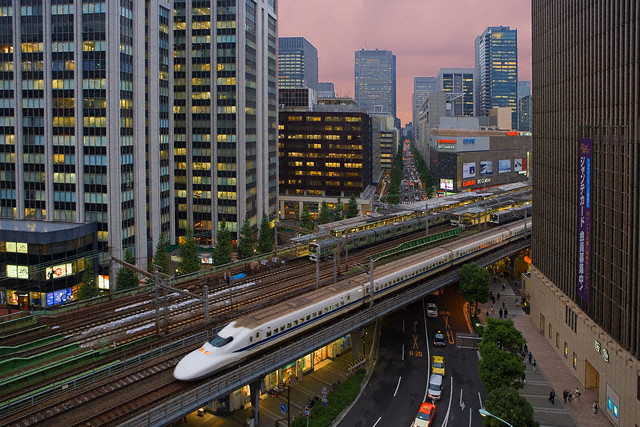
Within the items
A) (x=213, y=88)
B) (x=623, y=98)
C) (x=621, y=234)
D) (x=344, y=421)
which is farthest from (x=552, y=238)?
(x=213, y=88)

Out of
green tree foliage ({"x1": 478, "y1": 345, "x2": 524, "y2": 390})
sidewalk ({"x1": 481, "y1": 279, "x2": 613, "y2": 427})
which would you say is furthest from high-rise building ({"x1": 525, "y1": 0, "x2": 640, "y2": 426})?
green tree foliage ({"x1": 478, "y1": 345, "x2": 524, "y2": 390})

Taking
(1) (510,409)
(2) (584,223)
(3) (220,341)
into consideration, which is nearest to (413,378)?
(1) (510,409)

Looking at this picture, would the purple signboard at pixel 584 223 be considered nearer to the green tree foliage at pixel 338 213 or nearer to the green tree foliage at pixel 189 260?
the green tree foliage at pixel 189 260

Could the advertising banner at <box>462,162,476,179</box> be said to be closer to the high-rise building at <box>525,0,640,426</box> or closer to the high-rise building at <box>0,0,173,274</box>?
the high-rise building at <box>525,0,640,426</box>

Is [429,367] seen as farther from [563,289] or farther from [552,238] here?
[552,238]

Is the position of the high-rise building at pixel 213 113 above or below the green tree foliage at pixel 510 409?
above

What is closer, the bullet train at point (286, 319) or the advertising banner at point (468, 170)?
the bullet train at point (286, 319)

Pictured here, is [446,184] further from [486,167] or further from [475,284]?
[475,284]

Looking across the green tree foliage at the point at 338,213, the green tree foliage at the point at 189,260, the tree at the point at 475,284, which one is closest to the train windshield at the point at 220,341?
the tree at the point at 475,284
